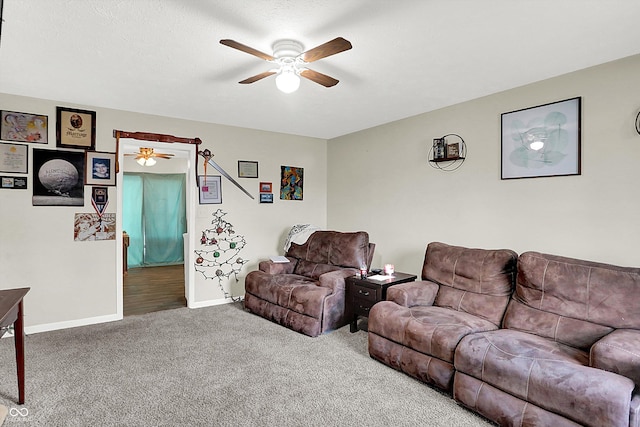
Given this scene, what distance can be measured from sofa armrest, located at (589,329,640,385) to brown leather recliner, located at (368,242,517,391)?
29.2 inches

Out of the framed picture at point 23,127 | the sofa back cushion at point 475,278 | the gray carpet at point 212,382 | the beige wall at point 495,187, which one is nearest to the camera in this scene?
the gray carpet at point 212,382

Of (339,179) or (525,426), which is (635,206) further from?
(339,179)

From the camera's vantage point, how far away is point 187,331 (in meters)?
3.76

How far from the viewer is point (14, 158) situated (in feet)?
12.0

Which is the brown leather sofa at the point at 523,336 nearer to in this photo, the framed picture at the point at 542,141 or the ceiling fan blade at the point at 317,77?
the framed picture at the point at 542,141

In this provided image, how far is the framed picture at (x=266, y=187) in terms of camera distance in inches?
205

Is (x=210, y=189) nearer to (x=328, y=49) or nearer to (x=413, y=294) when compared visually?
(x=413, y=294)

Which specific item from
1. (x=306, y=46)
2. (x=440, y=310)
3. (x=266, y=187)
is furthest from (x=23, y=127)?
(x=440, y=310)

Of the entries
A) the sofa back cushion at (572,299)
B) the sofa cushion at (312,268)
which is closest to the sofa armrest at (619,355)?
the sofa back cushion at (572,299)

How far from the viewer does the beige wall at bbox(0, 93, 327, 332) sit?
12.1 ft

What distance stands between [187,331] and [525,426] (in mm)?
3097

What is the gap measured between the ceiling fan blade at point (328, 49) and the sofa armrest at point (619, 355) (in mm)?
2234

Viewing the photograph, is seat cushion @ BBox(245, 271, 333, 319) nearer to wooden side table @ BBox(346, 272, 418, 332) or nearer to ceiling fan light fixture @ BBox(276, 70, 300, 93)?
wooden side table @ BBox(346, 272, 418, 332)

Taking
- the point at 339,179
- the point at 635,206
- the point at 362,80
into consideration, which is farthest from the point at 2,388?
the point at 635,206
